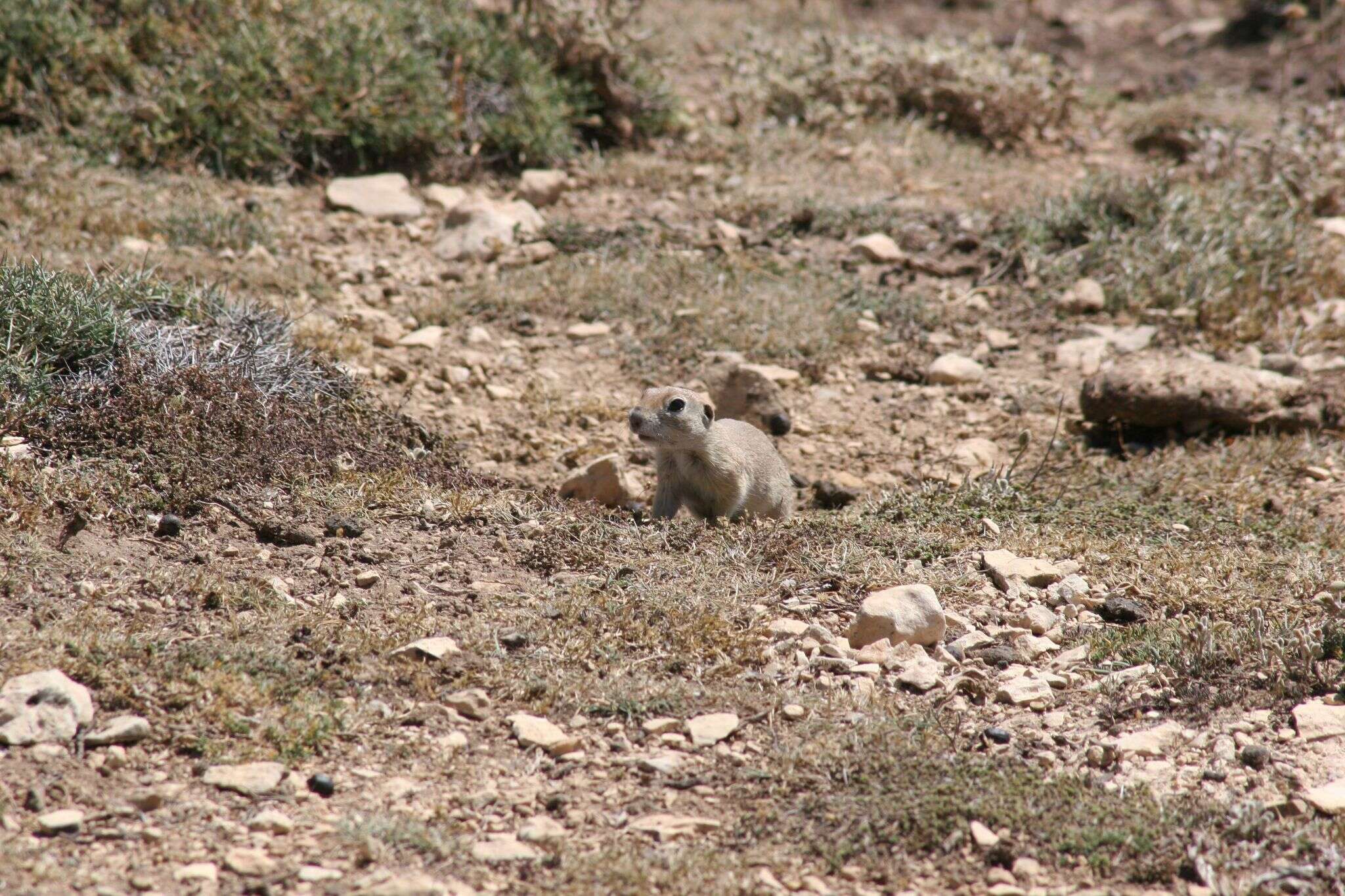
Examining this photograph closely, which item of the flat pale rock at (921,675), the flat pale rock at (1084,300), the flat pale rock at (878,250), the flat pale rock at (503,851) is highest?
the flat pale rock at (878,250)

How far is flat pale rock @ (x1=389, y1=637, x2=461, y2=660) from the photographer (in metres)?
4.54

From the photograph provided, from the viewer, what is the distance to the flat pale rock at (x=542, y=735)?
13.7 feet

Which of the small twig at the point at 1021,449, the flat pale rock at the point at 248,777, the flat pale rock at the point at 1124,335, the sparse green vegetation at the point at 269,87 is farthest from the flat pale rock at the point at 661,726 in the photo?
the sparse green vegetation at the point at 269,87

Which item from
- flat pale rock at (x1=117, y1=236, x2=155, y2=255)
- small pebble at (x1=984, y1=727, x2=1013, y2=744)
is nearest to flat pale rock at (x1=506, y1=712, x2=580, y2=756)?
small pebble at (x1=984, y1=727, x2=1013, y2=744)

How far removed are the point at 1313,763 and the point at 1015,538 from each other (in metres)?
1.79

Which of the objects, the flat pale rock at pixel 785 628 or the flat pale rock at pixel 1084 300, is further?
the flat pale rock at pixel 1084 300

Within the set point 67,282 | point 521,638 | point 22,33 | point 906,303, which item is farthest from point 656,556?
point 22,33

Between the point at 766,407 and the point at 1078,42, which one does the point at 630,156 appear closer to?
the point at 766,407

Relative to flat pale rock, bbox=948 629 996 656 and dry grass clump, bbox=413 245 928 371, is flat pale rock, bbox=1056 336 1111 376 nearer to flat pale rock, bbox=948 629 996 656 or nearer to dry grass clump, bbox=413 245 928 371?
dry grass clump, bbox=413 245 928 371

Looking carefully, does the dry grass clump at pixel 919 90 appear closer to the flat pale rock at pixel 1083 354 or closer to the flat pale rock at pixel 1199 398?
the flat pale rock at pixel 1083 354

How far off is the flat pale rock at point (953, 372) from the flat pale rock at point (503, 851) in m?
4.91

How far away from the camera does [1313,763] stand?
421 centimetres

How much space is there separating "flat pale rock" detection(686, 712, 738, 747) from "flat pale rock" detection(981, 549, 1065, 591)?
159 cm

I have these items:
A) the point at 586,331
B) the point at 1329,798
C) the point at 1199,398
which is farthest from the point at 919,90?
the point at 1329,798
